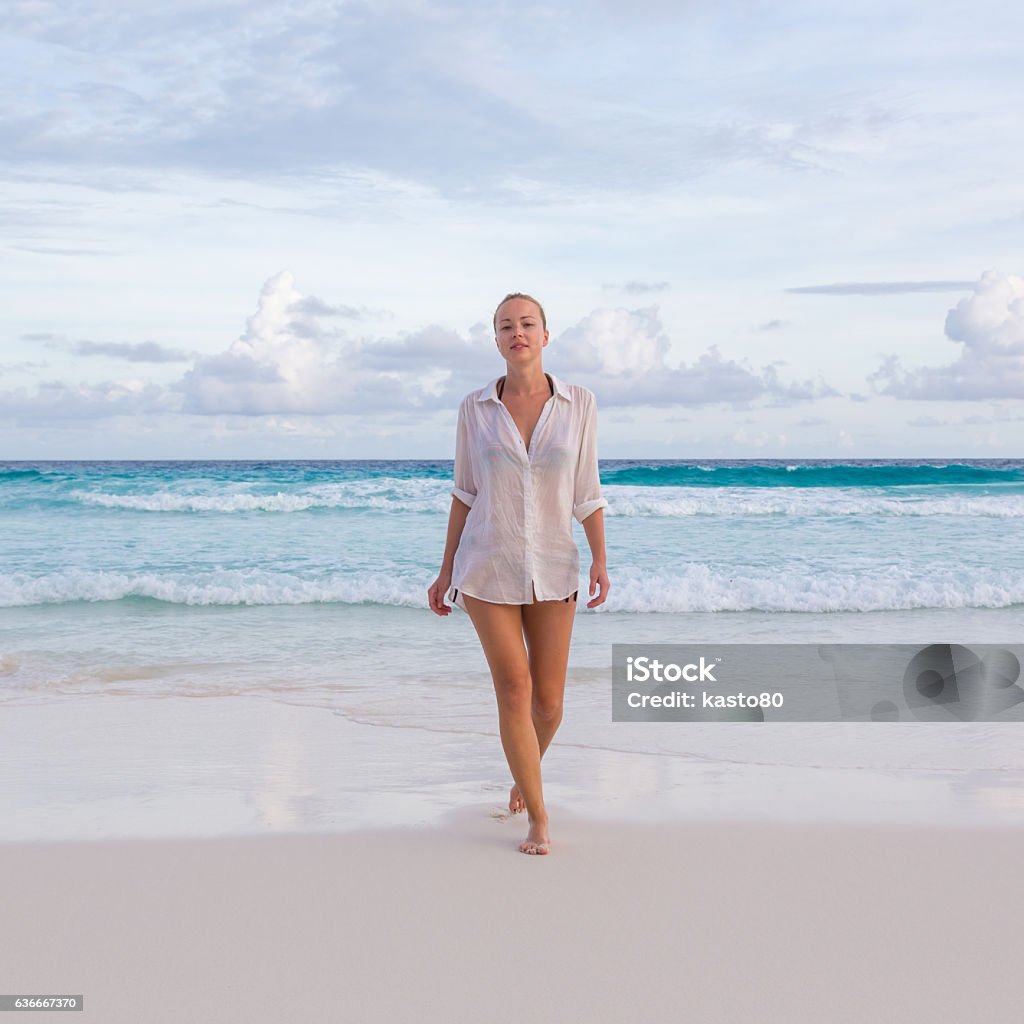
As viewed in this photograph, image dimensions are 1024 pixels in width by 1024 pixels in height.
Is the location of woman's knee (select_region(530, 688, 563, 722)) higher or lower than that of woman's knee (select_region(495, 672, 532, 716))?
lower

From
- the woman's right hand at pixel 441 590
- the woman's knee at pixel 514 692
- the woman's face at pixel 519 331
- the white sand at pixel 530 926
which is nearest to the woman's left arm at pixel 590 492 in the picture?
the woman's face at pixel 519 331

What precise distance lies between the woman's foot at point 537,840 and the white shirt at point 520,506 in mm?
806

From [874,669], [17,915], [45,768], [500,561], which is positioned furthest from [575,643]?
[17,915]

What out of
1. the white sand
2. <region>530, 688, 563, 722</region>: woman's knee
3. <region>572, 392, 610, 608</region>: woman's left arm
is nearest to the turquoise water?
<region>530, 688, 563, 722</region>: woman's knee

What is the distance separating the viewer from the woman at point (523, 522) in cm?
355

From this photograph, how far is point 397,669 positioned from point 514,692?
4226 millimetres

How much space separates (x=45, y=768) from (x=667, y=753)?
118 inches

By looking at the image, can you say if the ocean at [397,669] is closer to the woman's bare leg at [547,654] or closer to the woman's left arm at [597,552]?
the woman's bare leg at [547,654]

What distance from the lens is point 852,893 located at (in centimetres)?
330

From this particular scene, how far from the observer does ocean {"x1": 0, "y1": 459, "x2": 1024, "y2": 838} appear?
442 cm

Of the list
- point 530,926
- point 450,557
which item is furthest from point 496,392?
point 530,926

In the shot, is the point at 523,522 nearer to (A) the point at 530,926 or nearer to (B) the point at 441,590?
(B) the point at 441,590

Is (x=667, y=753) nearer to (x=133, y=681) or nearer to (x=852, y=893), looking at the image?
(x=852, y=893)

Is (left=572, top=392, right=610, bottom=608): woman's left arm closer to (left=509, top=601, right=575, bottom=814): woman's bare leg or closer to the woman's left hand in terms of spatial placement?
the woman's left hand
